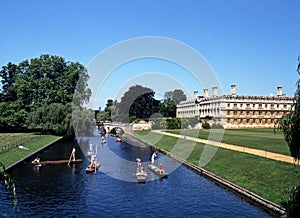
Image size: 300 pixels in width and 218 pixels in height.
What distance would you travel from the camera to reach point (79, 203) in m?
23.0

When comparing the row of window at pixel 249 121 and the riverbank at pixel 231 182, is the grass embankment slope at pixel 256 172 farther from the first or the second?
the row of window at pixel 249 121

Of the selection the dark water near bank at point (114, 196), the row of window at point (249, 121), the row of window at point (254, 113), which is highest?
the row of window at point (254, 113)

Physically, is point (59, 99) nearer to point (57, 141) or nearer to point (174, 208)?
point (57, 141)

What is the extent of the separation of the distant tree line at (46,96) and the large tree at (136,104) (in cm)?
3432

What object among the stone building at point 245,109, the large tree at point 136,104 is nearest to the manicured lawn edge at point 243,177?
the stone building at point 245,109

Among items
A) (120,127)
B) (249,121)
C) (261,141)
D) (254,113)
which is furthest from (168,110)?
(261,141)

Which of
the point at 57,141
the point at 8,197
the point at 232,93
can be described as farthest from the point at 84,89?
the point at 8,197

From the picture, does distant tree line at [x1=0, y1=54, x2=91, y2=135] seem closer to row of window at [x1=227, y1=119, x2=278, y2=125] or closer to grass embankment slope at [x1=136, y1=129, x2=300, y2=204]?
grass embankment slope at [x1=136, y1=129, x2=300, y2=204]

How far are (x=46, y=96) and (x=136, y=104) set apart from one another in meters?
47.0

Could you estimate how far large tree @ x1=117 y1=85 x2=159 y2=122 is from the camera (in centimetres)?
11712

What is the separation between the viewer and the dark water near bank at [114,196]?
69.3 ft

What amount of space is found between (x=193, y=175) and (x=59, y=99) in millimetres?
50918

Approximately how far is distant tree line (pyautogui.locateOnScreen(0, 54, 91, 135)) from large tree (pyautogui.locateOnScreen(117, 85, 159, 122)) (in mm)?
34324

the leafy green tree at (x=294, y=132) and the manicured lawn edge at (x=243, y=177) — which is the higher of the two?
the leafy green tree at (x=294, y=132)
